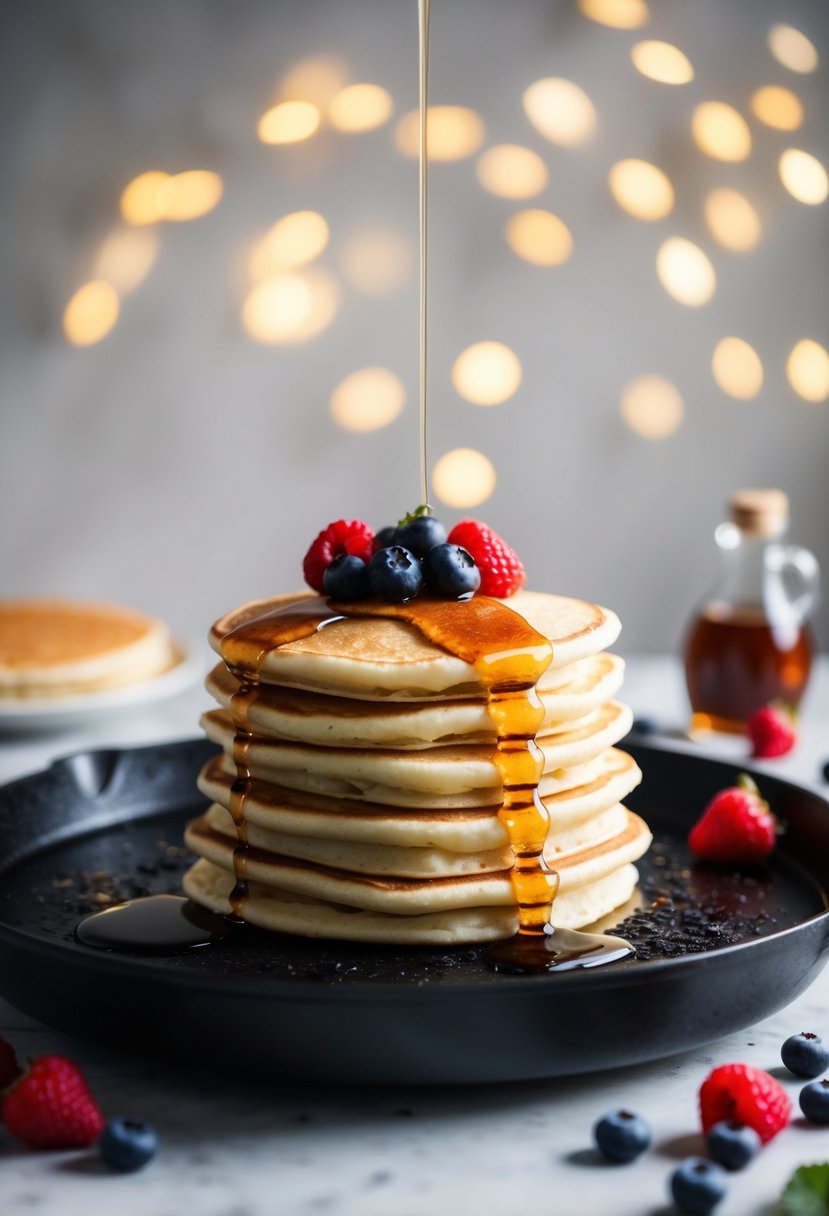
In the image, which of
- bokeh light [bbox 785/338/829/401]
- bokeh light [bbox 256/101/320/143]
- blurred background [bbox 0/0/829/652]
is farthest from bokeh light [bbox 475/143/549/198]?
bokeh light [bbox 785/338/829/401]

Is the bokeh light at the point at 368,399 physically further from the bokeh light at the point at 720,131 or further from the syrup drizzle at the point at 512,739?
the syrup drizzle at the point at 512,739

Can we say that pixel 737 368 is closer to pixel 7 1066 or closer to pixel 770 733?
pixel 770 733

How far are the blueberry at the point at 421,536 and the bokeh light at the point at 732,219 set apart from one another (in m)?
2.50

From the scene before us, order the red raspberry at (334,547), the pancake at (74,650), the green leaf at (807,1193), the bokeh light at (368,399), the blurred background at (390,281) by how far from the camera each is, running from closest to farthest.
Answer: the green leaf at (807,1193) < the red raspberry at (334,547) < the pancake at (74,650) < the blurred background at (390,281) < the bokeh light at (368,399)

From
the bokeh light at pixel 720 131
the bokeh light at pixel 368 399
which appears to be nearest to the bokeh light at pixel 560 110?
the bokeh light at pixel 720 131

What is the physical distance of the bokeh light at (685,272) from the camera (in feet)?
12.1

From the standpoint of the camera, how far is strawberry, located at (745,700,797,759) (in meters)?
2.42

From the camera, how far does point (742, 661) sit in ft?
8.39

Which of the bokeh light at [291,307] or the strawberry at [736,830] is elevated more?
the bokeh light at [291,307]

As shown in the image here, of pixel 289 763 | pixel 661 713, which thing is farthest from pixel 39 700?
pixel 289 763


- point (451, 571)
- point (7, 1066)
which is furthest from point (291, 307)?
point (7, 1066)

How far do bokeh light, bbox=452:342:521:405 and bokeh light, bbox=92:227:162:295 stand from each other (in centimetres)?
85

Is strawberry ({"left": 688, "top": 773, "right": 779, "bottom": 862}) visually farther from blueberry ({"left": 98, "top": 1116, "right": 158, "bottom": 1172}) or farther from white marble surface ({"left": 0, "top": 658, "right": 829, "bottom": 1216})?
blueberry ({"left": 98, "top": 1116, "right": 158, "bottom": 1172})

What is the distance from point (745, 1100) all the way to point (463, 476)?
2.76 m
